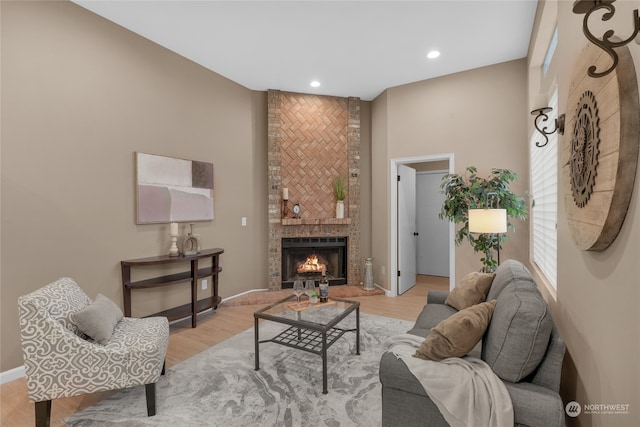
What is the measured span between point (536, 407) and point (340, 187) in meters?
3.83

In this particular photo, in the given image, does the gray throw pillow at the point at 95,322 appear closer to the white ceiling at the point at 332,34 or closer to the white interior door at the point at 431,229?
the white ceiling at the point at 332,34

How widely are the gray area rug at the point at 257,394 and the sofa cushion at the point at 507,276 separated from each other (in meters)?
1.10

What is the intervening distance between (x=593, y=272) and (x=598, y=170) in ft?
1.54

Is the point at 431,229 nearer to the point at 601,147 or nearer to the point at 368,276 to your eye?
the point at 368,276

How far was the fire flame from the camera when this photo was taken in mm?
4957

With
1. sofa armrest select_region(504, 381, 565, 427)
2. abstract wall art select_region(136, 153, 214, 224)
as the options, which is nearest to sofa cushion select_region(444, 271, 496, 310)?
sofa armrest select_region(504, 381, 565, 427)

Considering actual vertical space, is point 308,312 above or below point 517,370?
below

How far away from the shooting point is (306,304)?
8.87ft

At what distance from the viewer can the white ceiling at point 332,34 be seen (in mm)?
2820

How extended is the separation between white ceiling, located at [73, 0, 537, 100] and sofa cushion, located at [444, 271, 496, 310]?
2451 mm

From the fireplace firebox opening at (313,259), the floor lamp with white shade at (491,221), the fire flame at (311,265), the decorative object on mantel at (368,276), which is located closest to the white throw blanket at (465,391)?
the floor lamp with white shade at (491,221)

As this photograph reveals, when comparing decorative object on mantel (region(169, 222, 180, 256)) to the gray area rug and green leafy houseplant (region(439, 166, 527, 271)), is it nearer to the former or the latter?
the gray area rug

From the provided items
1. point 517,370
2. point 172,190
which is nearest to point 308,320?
point 517,370

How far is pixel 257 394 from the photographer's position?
7.17 ft
